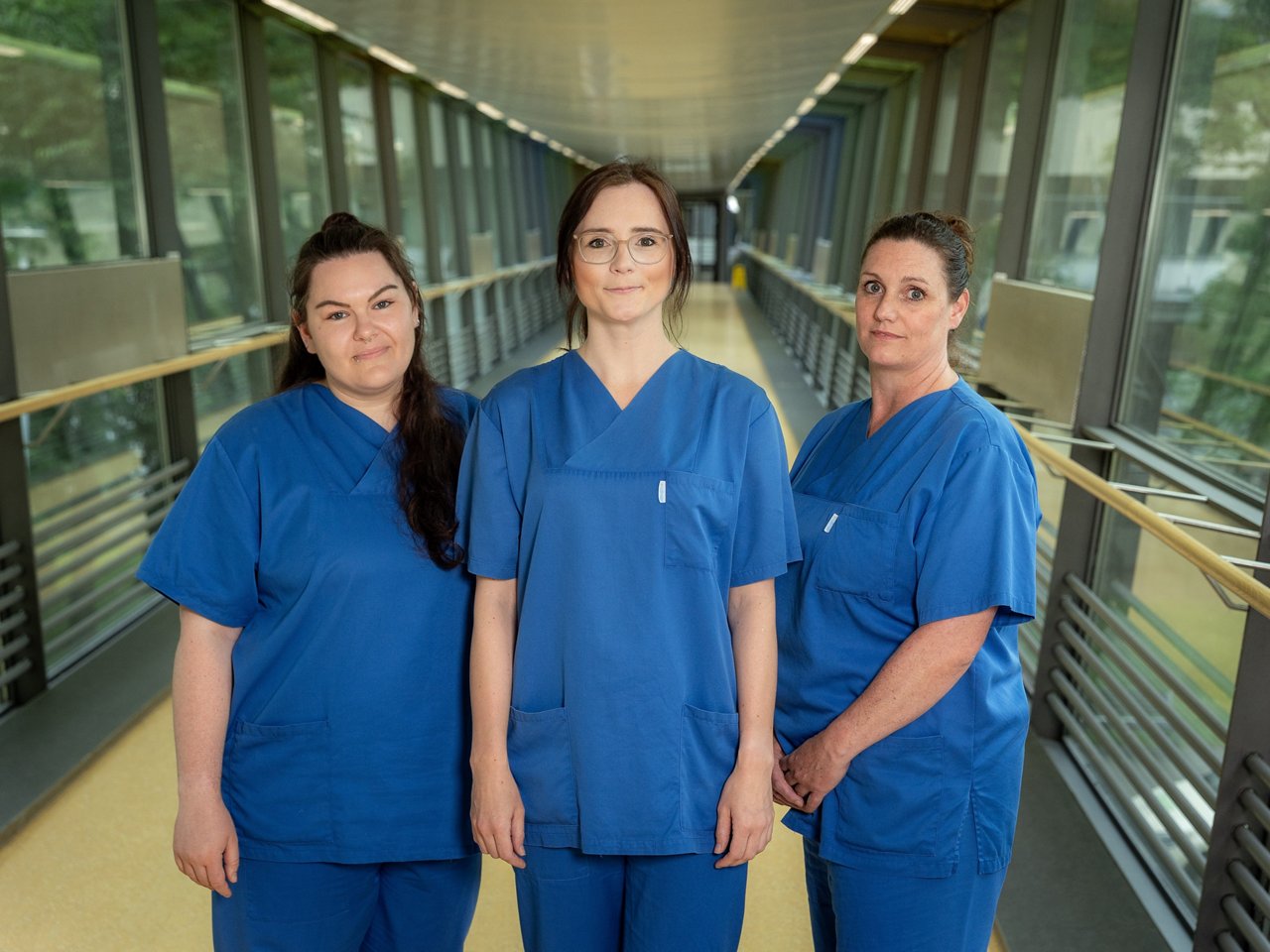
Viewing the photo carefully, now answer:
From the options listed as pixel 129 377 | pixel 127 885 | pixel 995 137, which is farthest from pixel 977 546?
pixel 995 137

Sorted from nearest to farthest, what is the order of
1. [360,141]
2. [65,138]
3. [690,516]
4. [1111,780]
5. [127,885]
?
[690,516]
[127,885]
[1111,780]
[65,138]
[360,141]

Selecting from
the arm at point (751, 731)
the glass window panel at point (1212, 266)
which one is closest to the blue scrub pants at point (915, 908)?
the arm at point (751, 731)

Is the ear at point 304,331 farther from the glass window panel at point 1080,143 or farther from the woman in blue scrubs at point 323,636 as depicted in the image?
the glass window panel at point 1080,143

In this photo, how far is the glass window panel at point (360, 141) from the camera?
6.86 metres

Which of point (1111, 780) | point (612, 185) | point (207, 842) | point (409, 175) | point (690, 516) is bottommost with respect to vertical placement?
point (1111, 780)

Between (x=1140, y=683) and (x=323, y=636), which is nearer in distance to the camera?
(x=323, y=636)

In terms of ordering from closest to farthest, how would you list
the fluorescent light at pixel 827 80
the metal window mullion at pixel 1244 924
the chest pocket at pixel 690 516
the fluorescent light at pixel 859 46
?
the chest pocket at pixel 690 516
the metal window mullion at pixel 1244 924
the fluorescent light at pixel 859 46
the fluorescent light at pixel 827 80

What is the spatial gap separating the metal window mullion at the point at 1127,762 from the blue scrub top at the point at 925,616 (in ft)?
3.13

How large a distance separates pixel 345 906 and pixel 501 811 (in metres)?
0.33

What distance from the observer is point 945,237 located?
56.3 inches

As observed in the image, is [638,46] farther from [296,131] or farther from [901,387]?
[901,387]

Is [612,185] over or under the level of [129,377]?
over

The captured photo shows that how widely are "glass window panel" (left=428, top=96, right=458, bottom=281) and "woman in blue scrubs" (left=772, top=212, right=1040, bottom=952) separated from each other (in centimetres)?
801

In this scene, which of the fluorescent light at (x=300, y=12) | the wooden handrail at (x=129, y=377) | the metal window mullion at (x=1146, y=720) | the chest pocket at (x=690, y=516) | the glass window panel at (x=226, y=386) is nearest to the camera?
the chest pocket at (x=690, y=516)
